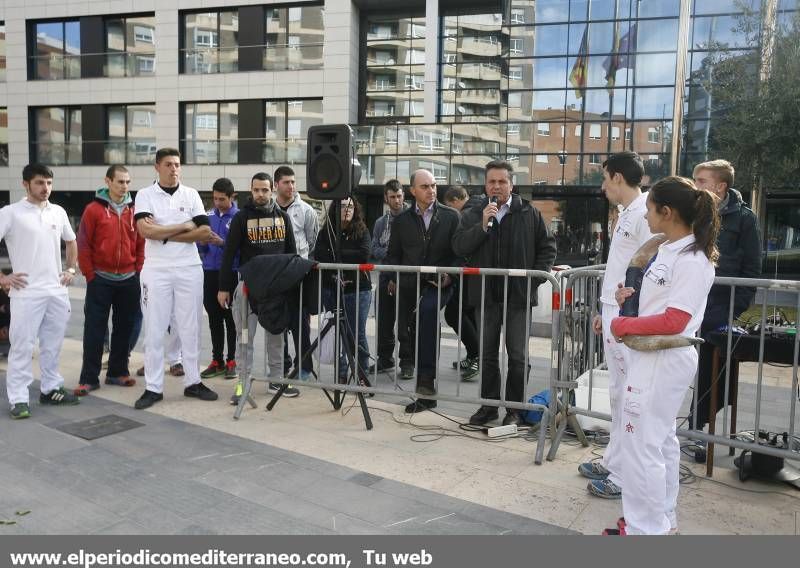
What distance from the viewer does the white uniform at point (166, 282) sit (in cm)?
558

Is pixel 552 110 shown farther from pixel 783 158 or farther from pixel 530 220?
pixel 530 220

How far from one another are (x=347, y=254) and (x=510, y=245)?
7.03 feet

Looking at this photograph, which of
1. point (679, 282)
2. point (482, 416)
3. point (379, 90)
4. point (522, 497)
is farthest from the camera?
point (379, 90)

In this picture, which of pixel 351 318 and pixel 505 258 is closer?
pixel 505 258

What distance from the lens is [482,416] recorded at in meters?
5.12

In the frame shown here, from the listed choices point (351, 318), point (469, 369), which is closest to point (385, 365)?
point (469, 369)

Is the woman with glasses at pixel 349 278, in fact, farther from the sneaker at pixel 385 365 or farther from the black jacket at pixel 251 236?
the sneaker at pixel 385 365

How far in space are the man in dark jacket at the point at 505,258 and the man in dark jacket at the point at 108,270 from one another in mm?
3304

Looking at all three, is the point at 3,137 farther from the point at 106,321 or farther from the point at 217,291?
the point at 106,321

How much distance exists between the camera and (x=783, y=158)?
14.5 metres

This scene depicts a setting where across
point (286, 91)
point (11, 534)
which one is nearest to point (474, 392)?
point (11, 534)

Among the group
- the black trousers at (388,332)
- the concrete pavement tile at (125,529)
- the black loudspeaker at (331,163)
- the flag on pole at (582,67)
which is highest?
the flag on pole at (582,67)

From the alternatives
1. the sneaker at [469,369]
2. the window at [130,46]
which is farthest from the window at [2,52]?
the sneaker at [469,369]
